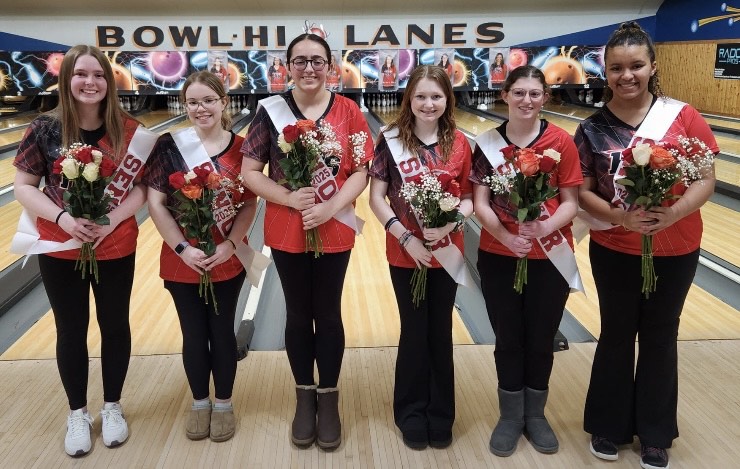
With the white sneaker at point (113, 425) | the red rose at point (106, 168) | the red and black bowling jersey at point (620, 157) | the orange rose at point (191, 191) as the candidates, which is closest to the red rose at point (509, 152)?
the red and black bowling jersey at point (620, 157)

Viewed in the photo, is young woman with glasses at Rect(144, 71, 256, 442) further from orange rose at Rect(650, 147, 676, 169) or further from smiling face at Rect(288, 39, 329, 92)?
orange rose at Rect(650, 147, 676, 169)

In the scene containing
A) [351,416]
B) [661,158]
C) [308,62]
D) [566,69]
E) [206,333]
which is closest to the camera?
[661,158]

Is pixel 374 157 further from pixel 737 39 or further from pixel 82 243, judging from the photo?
pixel 737 39

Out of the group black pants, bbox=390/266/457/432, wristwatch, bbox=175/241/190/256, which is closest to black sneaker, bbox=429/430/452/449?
black pants, bbox=390/266/457/432

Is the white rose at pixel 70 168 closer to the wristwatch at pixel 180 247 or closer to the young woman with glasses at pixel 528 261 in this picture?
the wristwatch at pixel 180 247

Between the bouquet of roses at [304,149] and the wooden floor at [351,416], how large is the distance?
0.87 metres

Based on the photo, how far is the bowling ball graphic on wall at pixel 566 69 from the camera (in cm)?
1008

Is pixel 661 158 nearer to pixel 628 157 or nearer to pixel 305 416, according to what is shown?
pixel 628 157

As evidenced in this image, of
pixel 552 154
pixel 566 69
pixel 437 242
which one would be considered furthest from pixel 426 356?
pixel 566 69

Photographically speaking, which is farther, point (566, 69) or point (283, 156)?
point (566, 69)

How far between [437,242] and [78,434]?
129cm

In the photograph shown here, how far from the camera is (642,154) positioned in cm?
163

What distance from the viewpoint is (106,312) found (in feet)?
6.63

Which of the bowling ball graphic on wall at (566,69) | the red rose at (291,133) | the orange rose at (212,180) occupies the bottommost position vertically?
the orange rose at (212,180)
